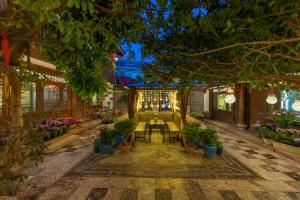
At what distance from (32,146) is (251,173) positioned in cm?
542

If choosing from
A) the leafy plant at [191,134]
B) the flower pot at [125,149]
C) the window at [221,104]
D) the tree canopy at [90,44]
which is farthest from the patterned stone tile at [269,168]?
the window at [221,104]

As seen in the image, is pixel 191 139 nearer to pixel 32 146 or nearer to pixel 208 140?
pixel 208 140

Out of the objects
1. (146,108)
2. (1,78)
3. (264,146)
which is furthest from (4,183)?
(146,108)

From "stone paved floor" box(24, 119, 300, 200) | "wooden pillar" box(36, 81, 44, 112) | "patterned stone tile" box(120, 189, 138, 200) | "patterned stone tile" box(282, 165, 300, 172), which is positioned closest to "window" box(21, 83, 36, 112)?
"wooden pillar" box(36, 81, 44, 112)

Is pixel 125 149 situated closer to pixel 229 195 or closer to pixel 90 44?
pixel 229 195

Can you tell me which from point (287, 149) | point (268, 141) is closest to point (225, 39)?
point (287, 149)

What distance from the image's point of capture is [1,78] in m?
6.46

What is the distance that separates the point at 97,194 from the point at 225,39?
12.8 feet

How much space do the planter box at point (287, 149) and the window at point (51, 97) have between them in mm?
10792

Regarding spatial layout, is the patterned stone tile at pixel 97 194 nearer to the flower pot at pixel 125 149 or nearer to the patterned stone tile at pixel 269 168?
the flower pot at pixel 125 149

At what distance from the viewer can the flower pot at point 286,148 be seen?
599cm

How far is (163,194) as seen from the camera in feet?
12.2

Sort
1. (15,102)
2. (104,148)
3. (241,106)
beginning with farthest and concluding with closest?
(241,106)
(104,148)
(15,102)

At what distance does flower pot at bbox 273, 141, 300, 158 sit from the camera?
5.99 metres
